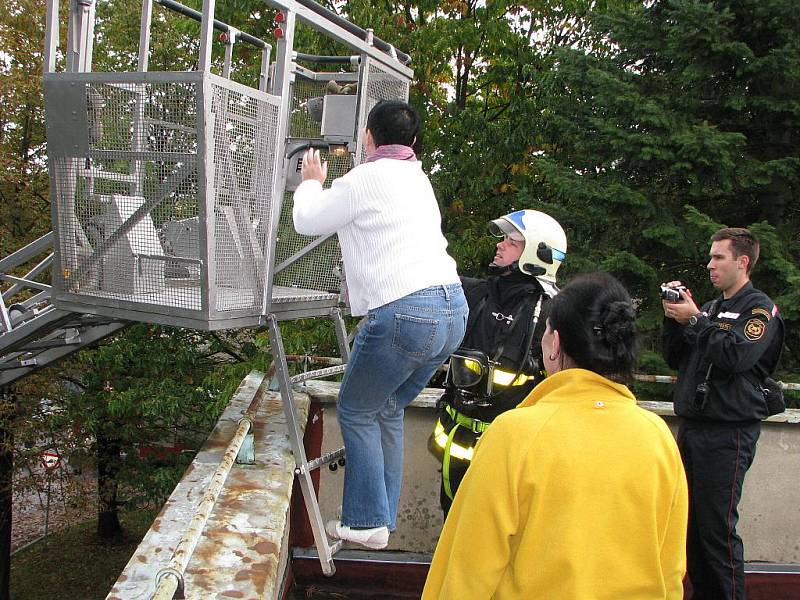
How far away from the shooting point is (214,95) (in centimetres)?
281

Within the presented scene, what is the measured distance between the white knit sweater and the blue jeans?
0.25 ft

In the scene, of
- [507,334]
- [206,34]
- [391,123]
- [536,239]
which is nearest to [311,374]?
[507,334]

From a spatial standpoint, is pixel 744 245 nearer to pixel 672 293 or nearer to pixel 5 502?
pixel 672 293

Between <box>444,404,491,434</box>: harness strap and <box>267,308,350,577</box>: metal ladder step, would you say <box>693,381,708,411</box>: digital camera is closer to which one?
<box>444,404,491,434</box>: harness strap

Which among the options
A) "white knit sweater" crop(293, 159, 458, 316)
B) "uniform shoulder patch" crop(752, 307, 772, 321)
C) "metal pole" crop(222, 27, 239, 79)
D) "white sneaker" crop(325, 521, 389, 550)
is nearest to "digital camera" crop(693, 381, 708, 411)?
"uniform shoulder patch" crop(752, 307, 772, 321)

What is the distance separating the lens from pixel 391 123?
2924 millimetres

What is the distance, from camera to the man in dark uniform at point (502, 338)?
3.21 metres

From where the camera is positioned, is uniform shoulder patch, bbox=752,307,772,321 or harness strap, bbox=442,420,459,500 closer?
harness strap, bbox=442,420,459,500

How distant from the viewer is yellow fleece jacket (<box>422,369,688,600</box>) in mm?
1598

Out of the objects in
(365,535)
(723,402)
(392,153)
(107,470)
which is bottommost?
(107,470)

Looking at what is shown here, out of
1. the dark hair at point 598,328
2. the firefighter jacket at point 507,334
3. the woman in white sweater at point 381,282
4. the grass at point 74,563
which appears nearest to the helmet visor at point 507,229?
the firefighter jacket at point 507,334

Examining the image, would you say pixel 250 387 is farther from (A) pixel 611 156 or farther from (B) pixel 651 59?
(B) pixel 651 59

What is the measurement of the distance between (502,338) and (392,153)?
3.17ft

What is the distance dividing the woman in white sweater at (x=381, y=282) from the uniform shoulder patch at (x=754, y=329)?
162 cm
